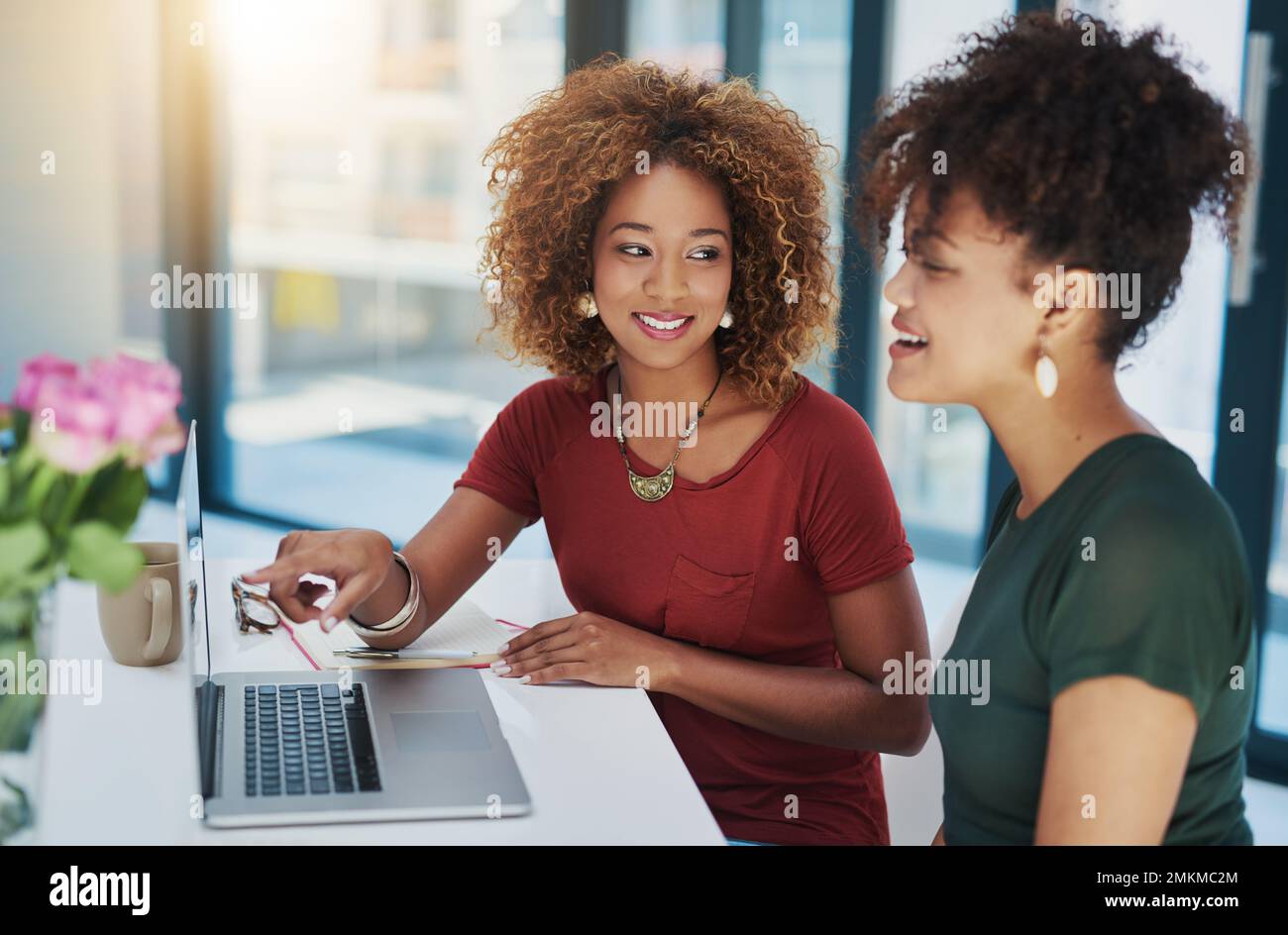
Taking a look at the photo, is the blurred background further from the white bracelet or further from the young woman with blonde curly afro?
the white bracelet

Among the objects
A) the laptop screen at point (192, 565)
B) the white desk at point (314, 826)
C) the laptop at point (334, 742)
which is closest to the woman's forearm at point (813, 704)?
the white desk at point (314, 826)

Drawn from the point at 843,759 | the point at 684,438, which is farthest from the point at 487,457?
the point at 843,759

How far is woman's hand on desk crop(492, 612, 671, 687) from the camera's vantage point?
1443 millimetres

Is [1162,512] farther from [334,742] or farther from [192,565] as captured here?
[192,565]

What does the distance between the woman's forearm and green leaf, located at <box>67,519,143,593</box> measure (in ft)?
2.64

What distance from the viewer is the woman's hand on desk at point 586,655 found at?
1.44 meters

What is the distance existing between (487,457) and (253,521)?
322 centimetres

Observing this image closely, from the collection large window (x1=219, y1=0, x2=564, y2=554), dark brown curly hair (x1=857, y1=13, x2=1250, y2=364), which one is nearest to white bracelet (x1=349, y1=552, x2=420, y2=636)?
dark brown curly hair (x1=857, y1=13, x2=1250, y2=364)

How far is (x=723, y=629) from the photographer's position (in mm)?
1619

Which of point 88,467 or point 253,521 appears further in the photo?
point 253,521

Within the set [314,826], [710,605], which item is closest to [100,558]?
[314,826]

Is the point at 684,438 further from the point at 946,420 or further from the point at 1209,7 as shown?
the point at 946,420

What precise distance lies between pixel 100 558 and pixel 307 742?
1.52ft

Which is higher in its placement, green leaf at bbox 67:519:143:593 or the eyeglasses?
green leaf at bbox 67:519:143:593
